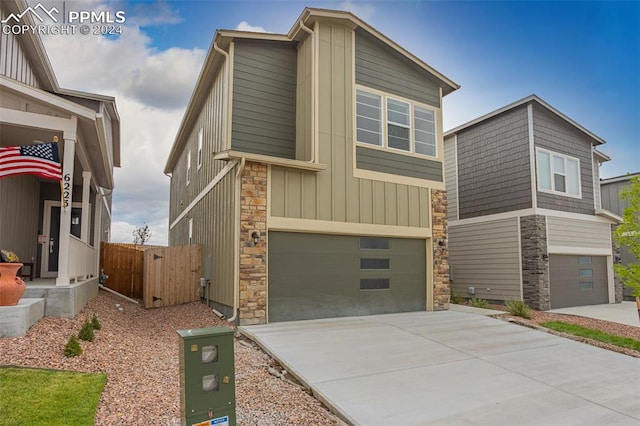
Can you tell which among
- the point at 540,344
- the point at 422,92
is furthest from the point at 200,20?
the point at 540,344

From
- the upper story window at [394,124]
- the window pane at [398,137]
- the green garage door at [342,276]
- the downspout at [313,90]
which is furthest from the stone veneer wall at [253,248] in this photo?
the window pane at [398,137]

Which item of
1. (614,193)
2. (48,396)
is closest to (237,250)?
(48,396)

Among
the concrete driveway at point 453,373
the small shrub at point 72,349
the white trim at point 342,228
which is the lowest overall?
the concrete driveway at point 453,373

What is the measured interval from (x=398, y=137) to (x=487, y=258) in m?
6.40

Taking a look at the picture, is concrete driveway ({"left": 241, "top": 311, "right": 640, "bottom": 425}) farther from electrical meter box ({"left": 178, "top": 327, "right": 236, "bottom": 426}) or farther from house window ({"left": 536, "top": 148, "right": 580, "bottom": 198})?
house window ({"left": 536, "top": 148, "right": 580, "bottom": 198})

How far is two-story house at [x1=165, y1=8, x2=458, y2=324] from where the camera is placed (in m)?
8.71

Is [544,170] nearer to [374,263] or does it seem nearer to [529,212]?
[529,212]

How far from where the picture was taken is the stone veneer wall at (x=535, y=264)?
12828 mm

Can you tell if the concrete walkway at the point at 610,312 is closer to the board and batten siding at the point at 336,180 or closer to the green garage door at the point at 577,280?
the green garage door at the point at 577,280

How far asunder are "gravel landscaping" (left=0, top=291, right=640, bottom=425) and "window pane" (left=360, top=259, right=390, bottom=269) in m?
3.71

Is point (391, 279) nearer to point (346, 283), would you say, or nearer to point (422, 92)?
point (346, 283)

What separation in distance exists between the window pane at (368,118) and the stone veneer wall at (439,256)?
2319mm

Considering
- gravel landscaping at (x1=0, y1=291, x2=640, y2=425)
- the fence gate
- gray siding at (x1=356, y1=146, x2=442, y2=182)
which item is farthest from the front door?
gray siding at (x1=356, y1=146, x2=442, y2=182)

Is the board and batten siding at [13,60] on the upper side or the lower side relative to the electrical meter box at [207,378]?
upper
